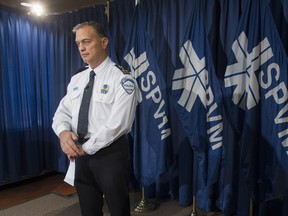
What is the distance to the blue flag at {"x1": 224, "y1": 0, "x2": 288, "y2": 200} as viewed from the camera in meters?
1.96

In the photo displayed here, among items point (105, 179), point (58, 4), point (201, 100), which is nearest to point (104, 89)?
point (105, 179)

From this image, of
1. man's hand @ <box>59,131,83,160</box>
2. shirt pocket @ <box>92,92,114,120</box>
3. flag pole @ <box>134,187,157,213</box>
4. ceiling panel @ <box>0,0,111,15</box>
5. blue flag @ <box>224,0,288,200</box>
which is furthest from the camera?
ceiling panel @ <box>0,0,111,15</box>

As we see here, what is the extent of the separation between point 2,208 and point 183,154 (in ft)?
6.41

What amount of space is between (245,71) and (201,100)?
42cm

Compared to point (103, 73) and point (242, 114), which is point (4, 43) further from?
point (242, 114)

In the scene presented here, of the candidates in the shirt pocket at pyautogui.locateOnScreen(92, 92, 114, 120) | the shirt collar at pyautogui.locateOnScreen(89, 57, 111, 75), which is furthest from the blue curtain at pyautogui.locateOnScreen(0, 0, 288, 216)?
the shirt pocket at pyautogui.locateOnScreen(92, 92, 114, 120)

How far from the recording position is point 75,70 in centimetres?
349

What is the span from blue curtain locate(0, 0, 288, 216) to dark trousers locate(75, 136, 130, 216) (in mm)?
1152

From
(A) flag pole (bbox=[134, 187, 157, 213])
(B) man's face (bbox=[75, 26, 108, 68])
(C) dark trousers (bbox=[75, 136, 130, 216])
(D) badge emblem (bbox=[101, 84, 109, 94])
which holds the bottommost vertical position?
(A) flag pole (bbox=[134, 187, 157, 213])

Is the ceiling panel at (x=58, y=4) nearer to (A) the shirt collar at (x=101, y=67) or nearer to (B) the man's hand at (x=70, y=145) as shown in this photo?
(A) the shirt collar at (x=101, y=67)

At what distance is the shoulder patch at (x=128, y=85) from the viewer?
146 centimetres

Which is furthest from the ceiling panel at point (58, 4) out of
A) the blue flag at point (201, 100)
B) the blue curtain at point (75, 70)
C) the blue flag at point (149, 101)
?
the blue flag at point (201, 100)

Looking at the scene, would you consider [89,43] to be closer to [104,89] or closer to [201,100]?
[104,89]

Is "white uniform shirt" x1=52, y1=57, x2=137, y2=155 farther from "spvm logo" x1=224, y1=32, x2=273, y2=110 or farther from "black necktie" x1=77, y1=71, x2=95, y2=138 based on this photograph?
"spvm logo" x1=224, y1=32, x2=273, y2=110
